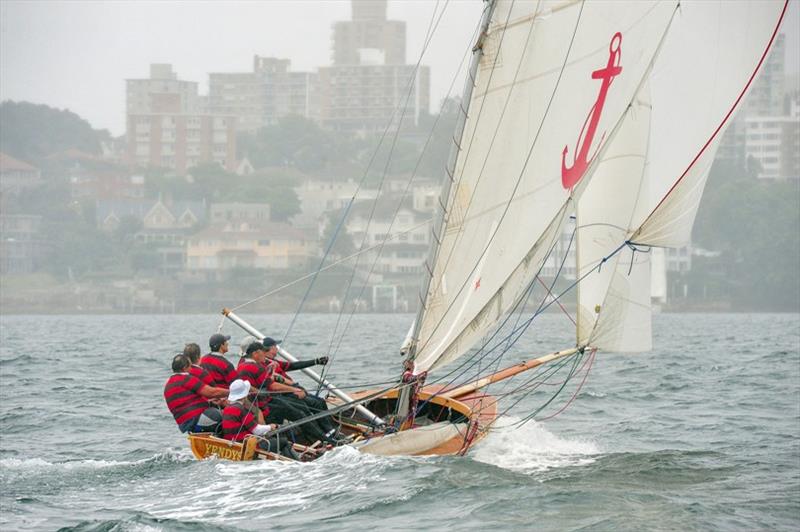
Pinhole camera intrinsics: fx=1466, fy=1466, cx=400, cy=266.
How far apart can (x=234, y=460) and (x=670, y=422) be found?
24.9 feet

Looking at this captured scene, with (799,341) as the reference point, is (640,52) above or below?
above

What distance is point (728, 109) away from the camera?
14.1m

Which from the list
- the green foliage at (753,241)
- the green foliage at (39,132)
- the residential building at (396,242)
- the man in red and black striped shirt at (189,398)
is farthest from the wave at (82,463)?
the green foliage at (39,132)

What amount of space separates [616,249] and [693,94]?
5.67 ft

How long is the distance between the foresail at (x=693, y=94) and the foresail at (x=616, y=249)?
0.22m

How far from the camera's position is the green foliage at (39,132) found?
154 meters

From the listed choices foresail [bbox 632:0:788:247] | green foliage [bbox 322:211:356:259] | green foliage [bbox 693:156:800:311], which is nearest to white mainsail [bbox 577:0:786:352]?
foresail [bbox 632:0:788:247]

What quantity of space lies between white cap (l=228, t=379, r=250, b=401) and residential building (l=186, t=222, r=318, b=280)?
313 ft

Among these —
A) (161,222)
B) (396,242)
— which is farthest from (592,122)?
(161,222)

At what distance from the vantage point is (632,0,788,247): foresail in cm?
1391

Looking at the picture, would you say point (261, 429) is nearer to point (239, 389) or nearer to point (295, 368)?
point (239, 389)

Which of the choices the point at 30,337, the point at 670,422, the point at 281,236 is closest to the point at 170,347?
the point at 30,337

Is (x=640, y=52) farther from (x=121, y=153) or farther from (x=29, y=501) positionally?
(x=121, y=153)

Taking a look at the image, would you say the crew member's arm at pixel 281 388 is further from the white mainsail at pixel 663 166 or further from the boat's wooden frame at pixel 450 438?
the white mainsail at pixel 663 166
